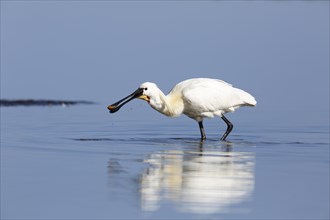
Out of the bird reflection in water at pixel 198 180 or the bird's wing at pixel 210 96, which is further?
the bird's wing at pixel 210 96

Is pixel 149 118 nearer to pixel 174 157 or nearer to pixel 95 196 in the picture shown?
pixel 174 157

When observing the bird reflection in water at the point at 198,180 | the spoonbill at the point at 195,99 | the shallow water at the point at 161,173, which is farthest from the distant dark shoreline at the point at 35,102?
the bird reflection in water at the point at 198,180

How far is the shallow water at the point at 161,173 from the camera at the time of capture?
31.3ft

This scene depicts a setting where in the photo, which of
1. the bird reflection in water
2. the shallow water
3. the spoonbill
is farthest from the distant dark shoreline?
the bird reflection in water

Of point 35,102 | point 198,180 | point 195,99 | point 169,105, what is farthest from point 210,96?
point 35,102

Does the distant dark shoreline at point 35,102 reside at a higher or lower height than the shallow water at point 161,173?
higher

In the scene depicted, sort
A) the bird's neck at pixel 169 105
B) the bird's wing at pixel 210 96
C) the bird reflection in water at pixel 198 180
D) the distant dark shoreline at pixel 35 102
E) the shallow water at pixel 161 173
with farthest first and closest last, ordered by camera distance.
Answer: the distant dark shoreline at pixel 35 102 < the bird's wing at pixel 210 96 < the bird's neck at pixel 169 105 < the bird reflection in water at pixel 198 180 < the shallow water at pixel 161 173

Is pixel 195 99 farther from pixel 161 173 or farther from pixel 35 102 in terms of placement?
pixel 35 102

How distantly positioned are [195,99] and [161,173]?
4780 millimetres

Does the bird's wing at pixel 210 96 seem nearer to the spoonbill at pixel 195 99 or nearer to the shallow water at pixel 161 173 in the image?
the spoonbill at pixel 195 99

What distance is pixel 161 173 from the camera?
11625 millimetres

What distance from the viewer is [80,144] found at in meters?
14.9

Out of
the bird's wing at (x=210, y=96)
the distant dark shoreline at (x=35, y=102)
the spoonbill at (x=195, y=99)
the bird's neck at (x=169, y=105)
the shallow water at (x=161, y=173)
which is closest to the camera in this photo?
the shallow water at (x=161, y=173)

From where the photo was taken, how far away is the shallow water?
9.53 m
